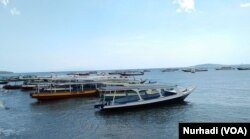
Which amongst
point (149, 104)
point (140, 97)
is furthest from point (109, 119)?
point (149, 104)

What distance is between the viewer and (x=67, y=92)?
187 feet

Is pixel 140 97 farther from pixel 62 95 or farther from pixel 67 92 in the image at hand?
pixel 67 92

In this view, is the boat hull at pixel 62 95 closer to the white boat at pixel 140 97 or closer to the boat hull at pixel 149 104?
the white boat at pixel 140 97

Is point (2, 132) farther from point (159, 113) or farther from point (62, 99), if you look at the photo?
point (62, 99)

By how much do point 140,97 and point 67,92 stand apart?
19.4m

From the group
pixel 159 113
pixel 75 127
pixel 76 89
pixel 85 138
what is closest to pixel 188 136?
pixel 85 138

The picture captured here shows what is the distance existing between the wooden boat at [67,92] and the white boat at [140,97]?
1280cm

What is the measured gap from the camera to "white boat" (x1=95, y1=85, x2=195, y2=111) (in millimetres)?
39781

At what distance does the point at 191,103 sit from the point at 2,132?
1008 inches

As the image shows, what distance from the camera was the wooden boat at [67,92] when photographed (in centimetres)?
5409

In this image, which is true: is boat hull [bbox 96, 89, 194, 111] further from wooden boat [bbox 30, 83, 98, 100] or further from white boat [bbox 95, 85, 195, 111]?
wooden boat [bbox 30, 83, 98, 100]

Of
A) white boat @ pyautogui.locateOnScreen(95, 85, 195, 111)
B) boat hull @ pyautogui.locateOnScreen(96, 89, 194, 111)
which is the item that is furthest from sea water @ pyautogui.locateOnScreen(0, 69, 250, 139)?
white boat @ pyautogui.locateOnScreen(95, 85, 195, 111)

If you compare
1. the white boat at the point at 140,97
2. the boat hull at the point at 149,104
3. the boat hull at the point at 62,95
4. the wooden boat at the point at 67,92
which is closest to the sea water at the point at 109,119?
the boat hull at the point at 149,104

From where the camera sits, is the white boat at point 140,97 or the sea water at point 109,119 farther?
the white boat at point 140,97
